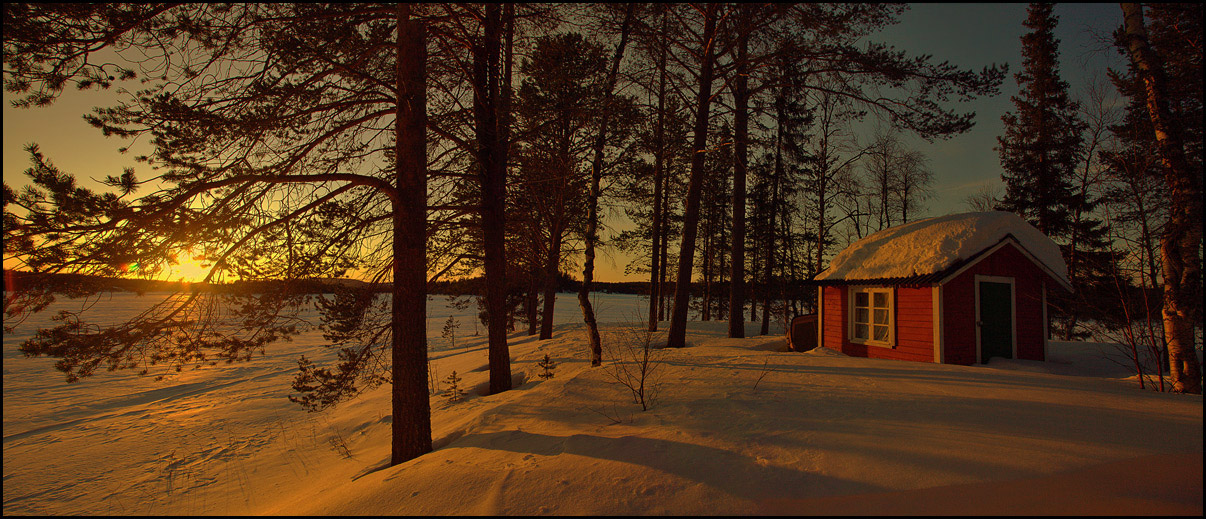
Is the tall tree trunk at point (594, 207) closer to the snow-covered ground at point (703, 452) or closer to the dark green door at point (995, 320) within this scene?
the snow-covered ground at point (703, 452)

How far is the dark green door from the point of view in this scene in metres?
9.78

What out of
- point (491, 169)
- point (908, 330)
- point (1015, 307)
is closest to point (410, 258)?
point (491, 169)

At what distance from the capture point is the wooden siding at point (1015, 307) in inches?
375

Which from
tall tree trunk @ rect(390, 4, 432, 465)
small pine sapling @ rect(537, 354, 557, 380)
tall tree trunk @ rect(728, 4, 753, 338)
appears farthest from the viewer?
tall tree trunk @ rect(728, 4, 753, 338)

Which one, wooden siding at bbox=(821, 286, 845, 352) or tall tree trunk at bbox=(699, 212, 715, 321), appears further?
tall tree trunk at bbox=(699, 212, 715, 321)

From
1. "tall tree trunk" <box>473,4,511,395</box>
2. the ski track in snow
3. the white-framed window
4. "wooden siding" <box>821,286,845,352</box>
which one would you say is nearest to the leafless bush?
the ski track in snow

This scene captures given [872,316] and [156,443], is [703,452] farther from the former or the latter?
[156,443]

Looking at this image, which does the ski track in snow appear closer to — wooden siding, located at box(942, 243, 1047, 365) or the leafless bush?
the leafless bush

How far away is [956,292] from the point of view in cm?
966

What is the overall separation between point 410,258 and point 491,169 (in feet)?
8.37

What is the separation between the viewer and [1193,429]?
4.24 m

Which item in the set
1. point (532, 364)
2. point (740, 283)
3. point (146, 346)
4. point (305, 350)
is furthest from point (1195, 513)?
point (305, 350)

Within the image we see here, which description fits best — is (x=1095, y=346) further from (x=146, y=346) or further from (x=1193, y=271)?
(x=146, y=346)

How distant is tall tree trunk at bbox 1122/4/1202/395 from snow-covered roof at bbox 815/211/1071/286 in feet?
9.32
